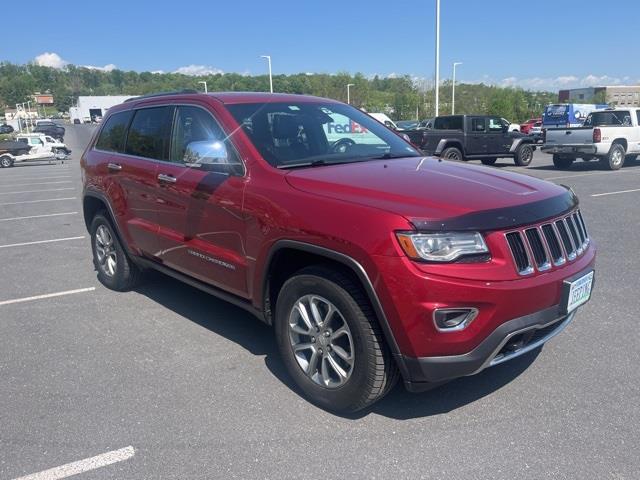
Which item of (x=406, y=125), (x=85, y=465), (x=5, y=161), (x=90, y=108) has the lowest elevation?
(x=85, y=465)

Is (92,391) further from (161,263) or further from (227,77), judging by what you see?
(227,77)

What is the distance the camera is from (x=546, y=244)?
116 inches

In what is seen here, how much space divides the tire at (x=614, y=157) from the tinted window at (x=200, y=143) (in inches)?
605

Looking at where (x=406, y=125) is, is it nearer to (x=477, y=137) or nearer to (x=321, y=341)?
(x=477, y=137)

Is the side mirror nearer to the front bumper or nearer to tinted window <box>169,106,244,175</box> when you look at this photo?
tinted window <box>169,106,244,175</box>

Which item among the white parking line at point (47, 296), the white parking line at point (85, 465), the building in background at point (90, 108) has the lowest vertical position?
the white parking line at point (85, 465)

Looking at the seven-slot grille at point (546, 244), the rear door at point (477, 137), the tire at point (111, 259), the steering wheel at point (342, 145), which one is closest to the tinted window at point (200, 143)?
the steering wheel at point (342, 145)

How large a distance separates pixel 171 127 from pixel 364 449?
2.90 m

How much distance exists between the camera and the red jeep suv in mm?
2691

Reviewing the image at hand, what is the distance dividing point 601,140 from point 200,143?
15623 millimetres

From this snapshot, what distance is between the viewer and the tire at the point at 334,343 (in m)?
2.91

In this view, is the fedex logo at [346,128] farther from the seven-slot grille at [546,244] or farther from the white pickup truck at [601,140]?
the white pickup truck at [601,140]

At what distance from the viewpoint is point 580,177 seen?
1465cm

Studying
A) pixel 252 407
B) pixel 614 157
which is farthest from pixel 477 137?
pixel 252 407
